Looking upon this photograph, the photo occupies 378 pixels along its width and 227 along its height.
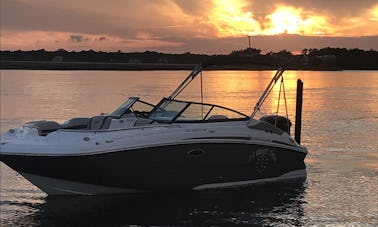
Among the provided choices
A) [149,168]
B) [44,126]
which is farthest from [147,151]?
[44,126]

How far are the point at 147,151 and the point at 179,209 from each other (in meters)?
1.35

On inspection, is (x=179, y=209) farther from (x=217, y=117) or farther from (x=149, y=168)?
(x=217, y=117)

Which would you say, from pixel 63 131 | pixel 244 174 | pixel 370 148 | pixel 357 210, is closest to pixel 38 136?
pixel 63 131

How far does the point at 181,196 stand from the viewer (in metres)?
11.2

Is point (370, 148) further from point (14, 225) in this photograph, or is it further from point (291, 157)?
point (14, 225)

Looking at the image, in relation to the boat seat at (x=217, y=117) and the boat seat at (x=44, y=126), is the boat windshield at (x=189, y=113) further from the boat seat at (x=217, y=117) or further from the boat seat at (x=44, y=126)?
the boat seat at (x=44, y=126)

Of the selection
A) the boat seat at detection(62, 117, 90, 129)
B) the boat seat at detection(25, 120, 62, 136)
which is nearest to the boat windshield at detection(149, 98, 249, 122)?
the boat seat at detection(62, 117, 90, 129)

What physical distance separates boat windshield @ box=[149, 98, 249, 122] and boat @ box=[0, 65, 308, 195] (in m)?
0.02

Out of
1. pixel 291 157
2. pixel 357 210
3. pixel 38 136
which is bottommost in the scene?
pixel 357 210

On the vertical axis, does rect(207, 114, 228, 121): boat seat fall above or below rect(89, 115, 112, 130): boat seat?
above

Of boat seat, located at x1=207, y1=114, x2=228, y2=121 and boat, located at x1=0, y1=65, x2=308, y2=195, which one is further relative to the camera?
boat seat, located at x1=207, y1=114, x2=228, y2=121

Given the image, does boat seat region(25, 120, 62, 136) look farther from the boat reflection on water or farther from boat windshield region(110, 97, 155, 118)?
the boat reflection on water

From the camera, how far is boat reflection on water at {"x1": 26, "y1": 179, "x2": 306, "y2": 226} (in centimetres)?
985

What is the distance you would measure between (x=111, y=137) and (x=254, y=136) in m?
3.18
